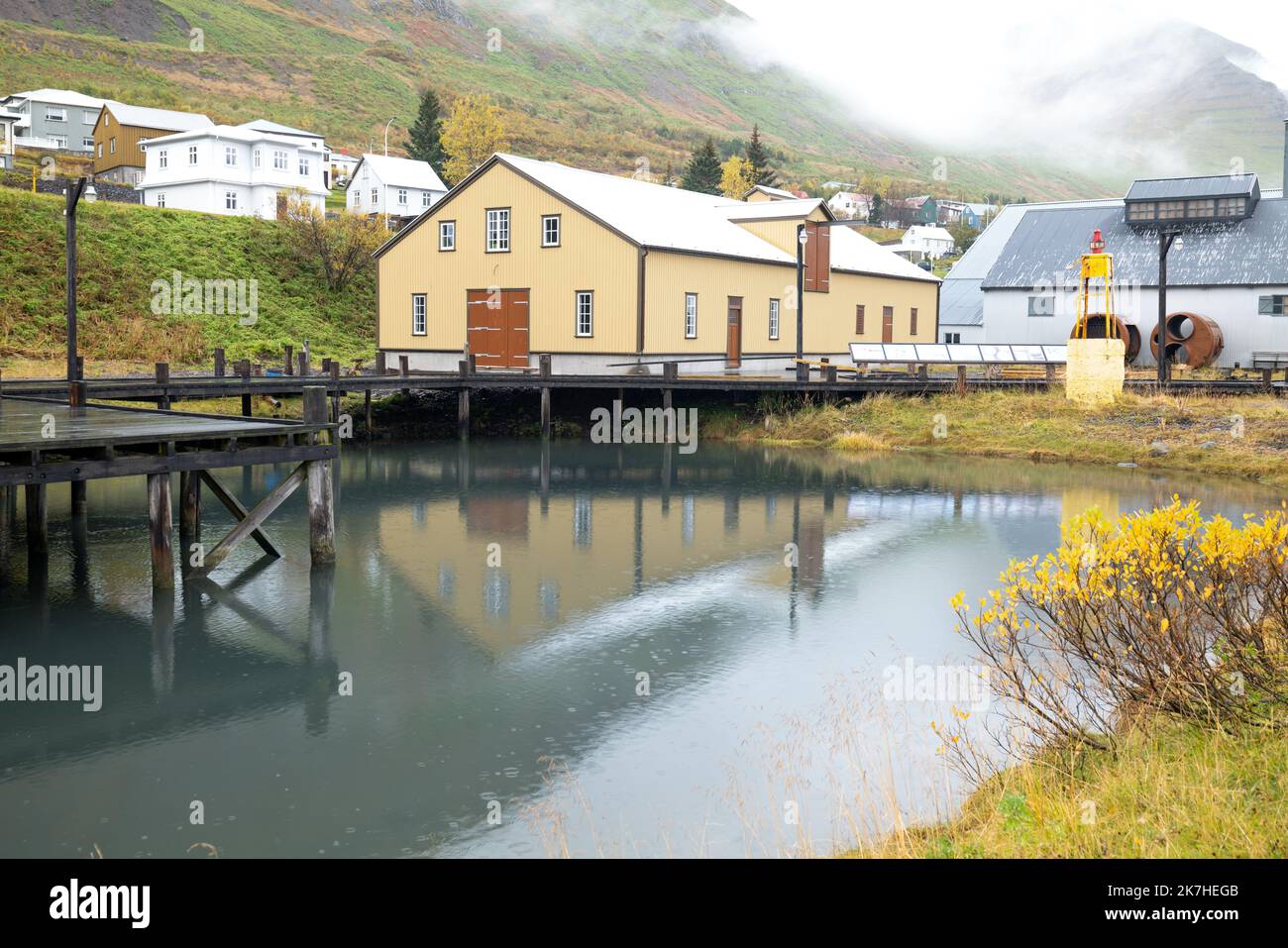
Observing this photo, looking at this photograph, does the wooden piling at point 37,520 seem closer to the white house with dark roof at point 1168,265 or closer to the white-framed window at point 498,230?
the white-framed window at point 498,230

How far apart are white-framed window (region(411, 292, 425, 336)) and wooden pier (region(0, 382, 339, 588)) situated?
72.0 feet

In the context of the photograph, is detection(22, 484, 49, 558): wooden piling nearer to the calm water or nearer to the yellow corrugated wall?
the calm water

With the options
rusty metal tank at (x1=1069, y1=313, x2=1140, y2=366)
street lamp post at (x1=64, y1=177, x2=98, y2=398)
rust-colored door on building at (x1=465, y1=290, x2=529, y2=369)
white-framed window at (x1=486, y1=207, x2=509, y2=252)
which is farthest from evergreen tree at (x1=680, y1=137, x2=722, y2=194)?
street lamp post at (x1=64, y1=177, x2=98, y2=398)

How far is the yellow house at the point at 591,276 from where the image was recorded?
125 ft

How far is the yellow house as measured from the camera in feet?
125

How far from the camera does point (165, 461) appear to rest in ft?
51.3

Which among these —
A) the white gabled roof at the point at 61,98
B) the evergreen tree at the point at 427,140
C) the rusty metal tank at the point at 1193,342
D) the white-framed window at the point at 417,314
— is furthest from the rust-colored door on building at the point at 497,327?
the white gabled roof at the point at 61,98

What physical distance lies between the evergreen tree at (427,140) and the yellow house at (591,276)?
49.3m

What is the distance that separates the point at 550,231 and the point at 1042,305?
2114 centimetres

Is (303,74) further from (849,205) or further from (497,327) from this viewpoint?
(497,327)

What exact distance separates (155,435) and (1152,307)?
39768mm

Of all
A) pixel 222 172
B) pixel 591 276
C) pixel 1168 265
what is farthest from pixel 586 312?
pixel 222 172

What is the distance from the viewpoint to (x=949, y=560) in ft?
63.6
